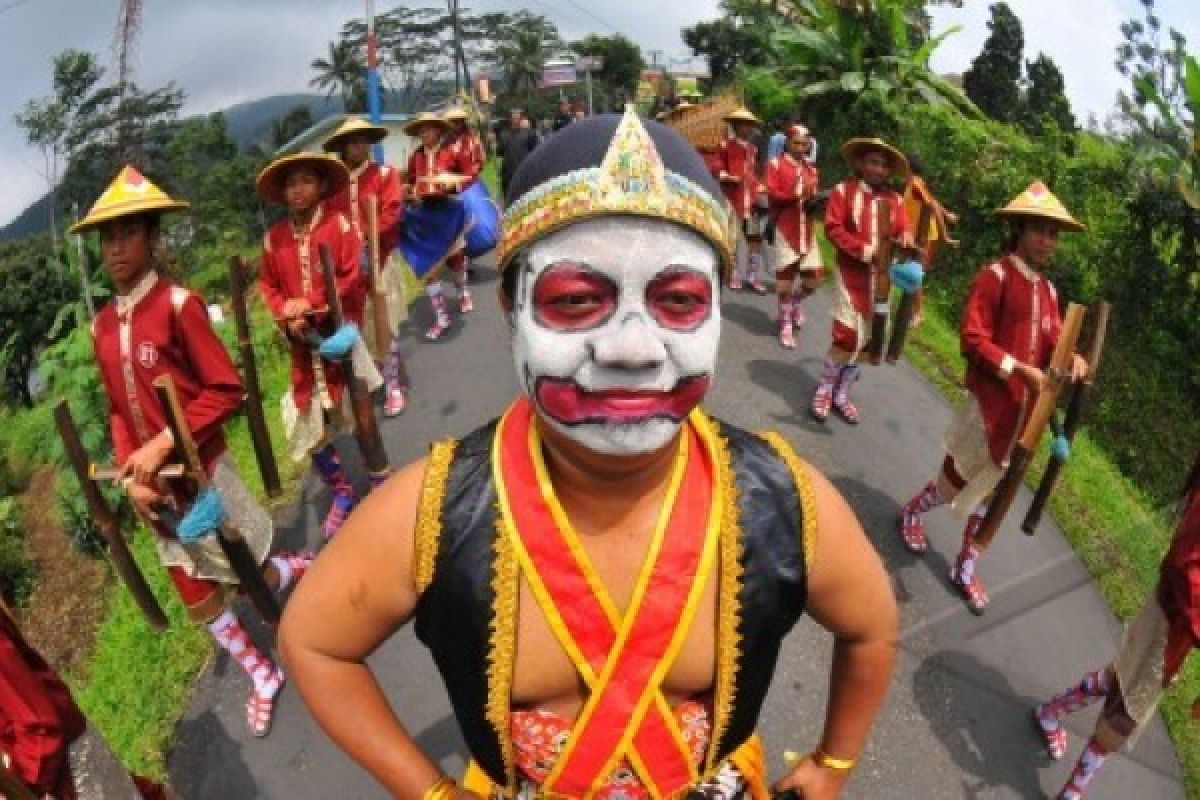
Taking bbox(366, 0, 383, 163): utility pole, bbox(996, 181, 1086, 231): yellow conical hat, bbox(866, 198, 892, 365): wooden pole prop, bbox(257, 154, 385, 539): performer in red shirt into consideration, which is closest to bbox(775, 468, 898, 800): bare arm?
bbox(996, 181, 1086, 231): yellow conical hat

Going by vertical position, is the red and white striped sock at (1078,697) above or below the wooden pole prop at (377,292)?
below

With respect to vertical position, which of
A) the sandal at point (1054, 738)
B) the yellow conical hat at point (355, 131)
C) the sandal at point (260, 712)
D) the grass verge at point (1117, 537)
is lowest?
the grass verge at point (1117, 537)

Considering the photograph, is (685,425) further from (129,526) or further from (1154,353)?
(1154,353)

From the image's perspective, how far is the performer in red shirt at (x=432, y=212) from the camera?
7.16 metres

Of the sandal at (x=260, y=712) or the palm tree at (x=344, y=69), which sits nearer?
the sandal at (x=260, y=712)

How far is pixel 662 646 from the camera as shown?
1689mm

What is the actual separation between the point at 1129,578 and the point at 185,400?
5.00 meters

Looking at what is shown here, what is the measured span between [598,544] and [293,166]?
353 centimetres

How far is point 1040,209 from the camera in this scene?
13.6 feet

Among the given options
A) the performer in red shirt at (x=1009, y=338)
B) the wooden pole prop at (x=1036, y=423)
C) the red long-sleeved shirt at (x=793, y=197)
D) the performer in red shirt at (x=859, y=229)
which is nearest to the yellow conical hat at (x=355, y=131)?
the performer in red shirt at (x=859, y=229)

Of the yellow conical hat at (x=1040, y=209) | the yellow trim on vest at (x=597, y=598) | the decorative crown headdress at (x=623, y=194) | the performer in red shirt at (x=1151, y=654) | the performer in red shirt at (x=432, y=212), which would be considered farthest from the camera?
the performer in red shirt at (x=432, y=212)

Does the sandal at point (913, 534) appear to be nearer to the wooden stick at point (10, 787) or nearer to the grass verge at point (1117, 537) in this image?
the grass verge at point (1117, 537)

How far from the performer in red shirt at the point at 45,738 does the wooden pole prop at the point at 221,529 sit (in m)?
0.93

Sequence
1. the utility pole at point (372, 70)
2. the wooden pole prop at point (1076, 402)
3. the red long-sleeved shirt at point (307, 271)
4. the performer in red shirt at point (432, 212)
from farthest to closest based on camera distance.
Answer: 1. the utility pole at point (372, 70)
2. the performer in red shirt at point (432, 212)
3. the red long-sleeved shirt at point (307, 271)
4. the wooden pole prop at point (1076, 402)
